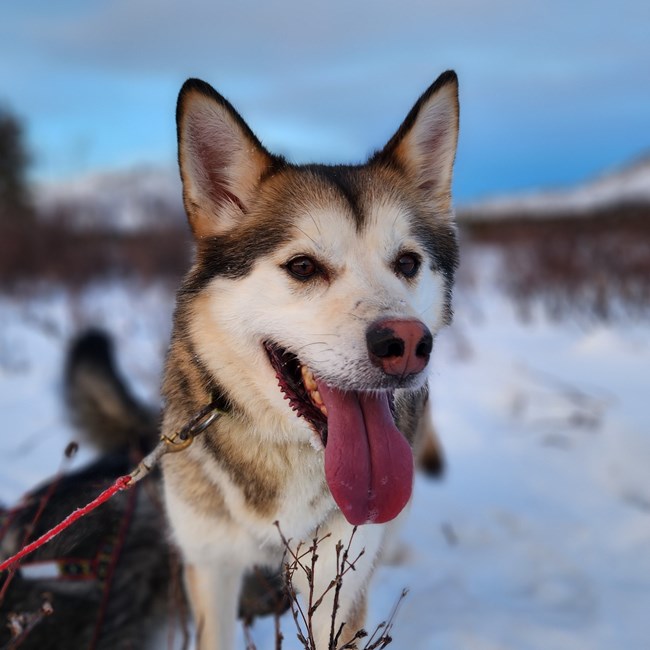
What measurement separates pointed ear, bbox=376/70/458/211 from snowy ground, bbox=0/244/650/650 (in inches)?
26.3

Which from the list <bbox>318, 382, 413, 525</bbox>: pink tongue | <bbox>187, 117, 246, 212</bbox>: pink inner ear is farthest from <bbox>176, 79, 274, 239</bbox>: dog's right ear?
<bbox>318, 382, 413, 525</bbox>: pink tongue

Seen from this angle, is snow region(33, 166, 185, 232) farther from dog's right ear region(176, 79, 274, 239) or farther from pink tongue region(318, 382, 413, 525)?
pink tongue region(318, 382, 413, 525)

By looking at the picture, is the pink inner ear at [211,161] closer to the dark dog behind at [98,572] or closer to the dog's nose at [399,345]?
the dog's nose at [399,345]

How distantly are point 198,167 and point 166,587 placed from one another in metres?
1.69

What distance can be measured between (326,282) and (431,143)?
698mm

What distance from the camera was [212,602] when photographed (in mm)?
1927

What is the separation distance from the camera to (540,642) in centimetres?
224

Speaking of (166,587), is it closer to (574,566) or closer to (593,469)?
(574,566)

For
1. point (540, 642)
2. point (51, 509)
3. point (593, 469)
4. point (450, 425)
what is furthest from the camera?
point (450, 425)

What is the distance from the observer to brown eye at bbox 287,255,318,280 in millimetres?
1686

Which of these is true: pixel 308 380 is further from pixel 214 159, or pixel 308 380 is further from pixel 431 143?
pixel 431 143

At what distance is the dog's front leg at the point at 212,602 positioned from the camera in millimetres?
1909

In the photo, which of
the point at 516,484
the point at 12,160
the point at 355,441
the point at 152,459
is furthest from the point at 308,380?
the point at 12,160

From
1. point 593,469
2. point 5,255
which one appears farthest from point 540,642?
point 5,255
